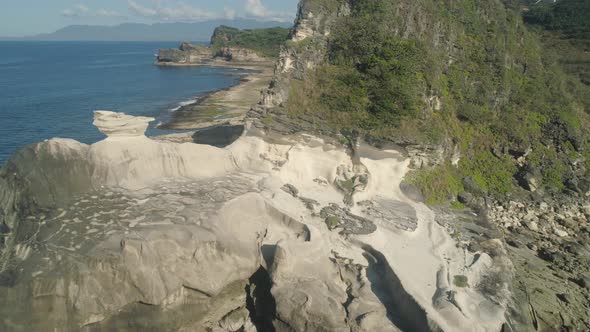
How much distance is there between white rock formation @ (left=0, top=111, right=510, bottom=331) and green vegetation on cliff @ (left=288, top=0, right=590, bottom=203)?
167 inches

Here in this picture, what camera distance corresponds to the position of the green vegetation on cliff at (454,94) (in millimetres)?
18266

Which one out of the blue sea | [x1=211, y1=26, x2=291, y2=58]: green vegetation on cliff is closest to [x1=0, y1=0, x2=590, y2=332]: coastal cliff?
the blue sea

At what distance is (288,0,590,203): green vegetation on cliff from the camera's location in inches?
719

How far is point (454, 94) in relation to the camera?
23.1 metres

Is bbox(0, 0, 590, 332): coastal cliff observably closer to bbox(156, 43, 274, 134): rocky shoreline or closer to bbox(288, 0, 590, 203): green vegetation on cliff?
bbox(288, 0, 590, 203): green vegetation on cliff

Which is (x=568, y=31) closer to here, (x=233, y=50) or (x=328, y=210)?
(x=328, y=210)

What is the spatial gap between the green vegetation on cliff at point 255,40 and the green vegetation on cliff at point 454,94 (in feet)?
282

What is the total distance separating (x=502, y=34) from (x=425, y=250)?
2224 centimetres

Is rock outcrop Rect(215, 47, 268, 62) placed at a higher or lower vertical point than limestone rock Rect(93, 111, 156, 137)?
higher

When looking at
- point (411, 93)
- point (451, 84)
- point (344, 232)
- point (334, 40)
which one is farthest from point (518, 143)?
point (344, 232)

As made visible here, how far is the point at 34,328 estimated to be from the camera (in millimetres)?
9852

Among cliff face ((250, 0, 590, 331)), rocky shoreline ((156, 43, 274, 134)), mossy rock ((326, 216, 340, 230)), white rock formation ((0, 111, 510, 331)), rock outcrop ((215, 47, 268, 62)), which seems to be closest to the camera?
white rock formation ((0, 111, 510, 331))

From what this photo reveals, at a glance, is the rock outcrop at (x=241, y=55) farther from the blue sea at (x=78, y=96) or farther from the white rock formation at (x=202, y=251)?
the white rock formation at (x=202, y=251)

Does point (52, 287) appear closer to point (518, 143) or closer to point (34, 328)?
point (34, 328)
